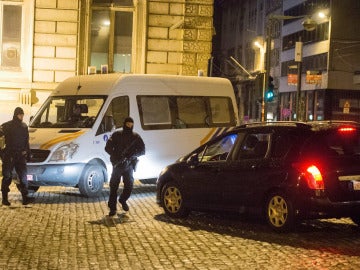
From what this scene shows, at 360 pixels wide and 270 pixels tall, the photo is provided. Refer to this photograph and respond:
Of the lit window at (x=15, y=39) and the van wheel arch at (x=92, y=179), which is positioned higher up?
the lit window at (x=15, y=39)

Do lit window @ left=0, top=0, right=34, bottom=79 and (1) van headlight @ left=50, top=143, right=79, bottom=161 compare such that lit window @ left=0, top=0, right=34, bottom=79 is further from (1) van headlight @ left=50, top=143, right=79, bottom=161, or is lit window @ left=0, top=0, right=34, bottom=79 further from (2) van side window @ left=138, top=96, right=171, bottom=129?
(1) van headlight @ left=50, top=143, right=79, bottom=161

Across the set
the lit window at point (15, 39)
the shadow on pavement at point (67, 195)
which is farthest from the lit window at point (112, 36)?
the shadow on pavement at point (67, 195)

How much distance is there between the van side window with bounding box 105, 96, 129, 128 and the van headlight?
1186 mm

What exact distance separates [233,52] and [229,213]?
7738 cm

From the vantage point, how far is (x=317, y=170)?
31.7 ft

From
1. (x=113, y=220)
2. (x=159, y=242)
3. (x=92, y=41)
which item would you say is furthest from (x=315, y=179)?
(x=92, y=41)

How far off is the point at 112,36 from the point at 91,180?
1184cm

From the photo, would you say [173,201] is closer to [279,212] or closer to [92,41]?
[279,212]

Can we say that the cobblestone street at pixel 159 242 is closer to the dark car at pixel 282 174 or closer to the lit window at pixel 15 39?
the dark car at pixel 282 174

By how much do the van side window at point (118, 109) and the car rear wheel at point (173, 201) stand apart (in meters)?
3.62

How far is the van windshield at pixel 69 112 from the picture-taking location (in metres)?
15.0

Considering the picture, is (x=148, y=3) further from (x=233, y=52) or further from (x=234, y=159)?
(x=233, y=52)

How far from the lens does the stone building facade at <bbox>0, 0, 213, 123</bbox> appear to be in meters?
24.0

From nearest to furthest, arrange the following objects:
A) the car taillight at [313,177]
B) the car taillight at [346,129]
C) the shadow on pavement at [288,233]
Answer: the shadow on pavement at [288,233] → the car taillight at [313,177] → the car taillight at [346,129]
